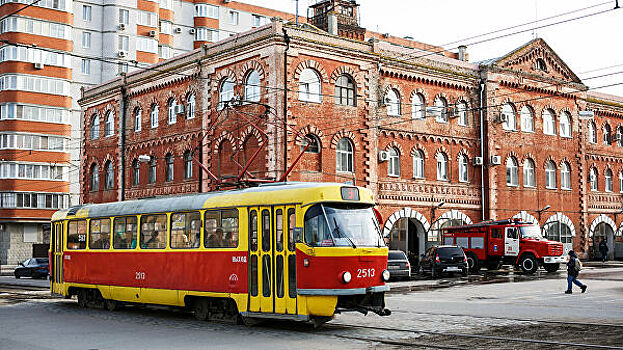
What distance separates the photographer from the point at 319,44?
34812 millimetres

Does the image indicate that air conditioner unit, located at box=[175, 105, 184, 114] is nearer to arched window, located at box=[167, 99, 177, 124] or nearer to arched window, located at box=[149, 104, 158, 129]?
arched window, located at box=[167, 99, 177, 124]

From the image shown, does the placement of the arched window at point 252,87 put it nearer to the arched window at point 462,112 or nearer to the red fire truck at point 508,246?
the red fire truck at point 508,246

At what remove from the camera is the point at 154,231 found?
18.1 m

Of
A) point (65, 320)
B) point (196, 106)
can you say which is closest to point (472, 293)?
point (65, 320)

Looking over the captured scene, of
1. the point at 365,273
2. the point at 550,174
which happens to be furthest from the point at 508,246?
the point at 365,273

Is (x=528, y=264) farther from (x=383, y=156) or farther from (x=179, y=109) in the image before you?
(x=179, y=109)

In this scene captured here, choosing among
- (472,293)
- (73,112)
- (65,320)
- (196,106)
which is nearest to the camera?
(65,320)

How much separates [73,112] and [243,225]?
48267 mm

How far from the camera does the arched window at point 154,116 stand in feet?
138

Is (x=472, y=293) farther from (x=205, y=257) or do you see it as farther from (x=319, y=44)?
(x=319, y=44)

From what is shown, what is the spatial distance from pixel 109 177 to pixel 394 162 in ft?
62.1

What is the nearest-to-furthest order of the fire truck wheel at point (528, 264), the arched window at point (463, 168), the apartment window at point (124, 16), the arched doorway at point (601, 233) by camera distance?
the fire truck wheel at point (528, 264) < the arched window at point (463, 168) < the arched doorway at point (601, 233) < the apartment window at point (124, 16)

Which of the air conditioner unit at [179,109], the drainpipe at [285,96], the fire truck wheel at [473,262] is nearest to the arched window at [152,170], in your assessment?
the air conditioner unit at [179,109]

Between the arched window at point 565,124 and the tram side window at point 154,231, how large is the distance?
35193 mm
